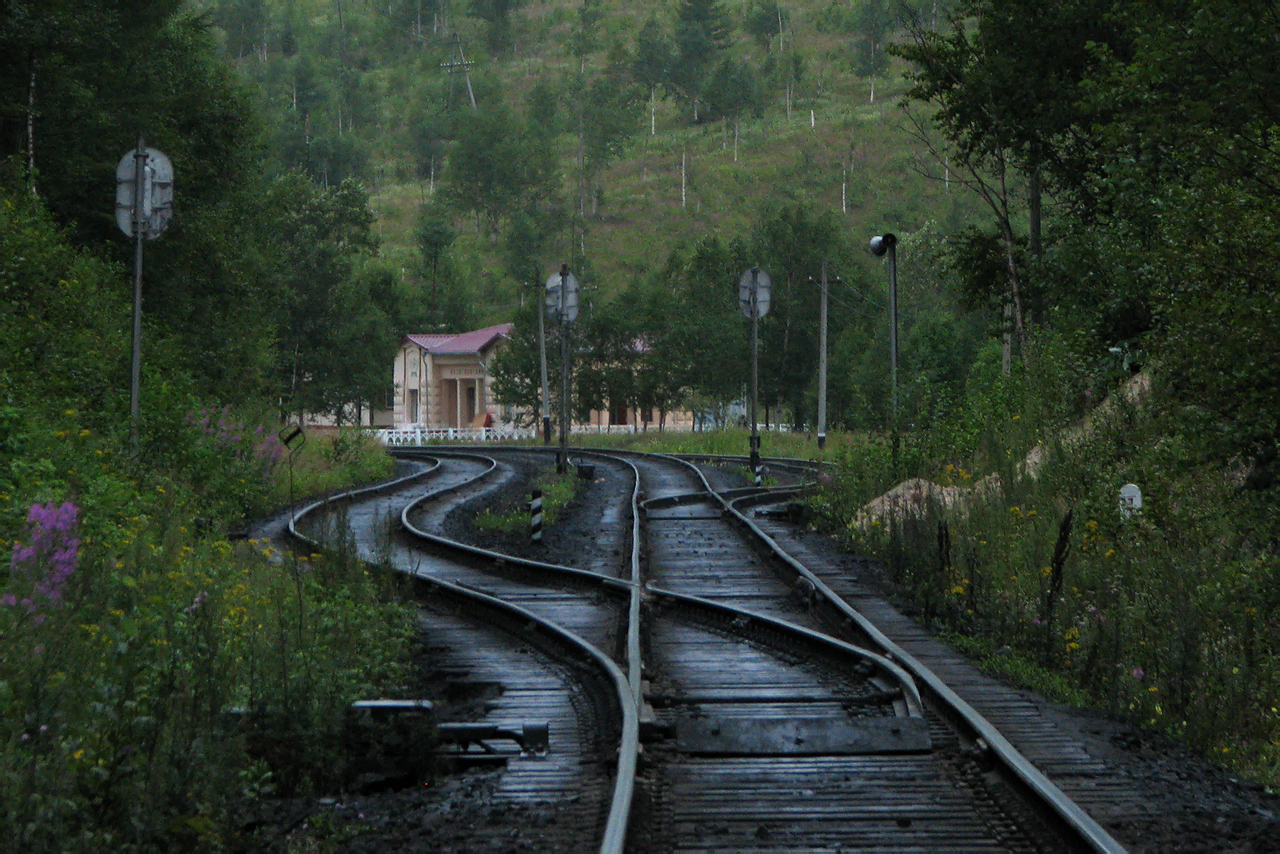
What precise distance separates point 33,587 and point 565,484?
26.5 m

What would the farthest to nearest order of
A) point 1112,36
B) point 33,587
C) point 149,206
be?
point 1112,36 → point 149,206 → point 33,587

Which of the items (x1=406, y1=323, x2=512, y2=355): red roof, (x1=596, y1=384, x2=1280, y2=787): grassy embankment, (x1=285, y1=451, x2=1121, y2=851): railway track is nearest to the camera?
(x1=285, y1=451, x2=1121, y2=851): railway track

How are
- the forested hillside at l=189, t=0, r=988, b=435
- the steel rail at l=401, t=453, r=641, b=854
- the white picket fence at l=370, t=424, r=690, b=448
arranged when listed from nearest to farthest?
1. the steel rail at l=401, t=453, r=641, b=854
2. the forested hillside at l=189, t=0, r=988, b=435
3. the white picket fence at l=370, t=424, r=690, b=448

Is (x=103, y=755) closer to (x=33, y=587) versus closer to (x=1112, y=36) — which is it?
(x=33, y=587)

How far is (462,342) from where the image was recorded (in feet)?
284

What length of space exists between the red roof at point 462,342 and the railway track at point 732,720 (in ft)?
217

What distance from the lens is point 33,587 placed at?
671cm

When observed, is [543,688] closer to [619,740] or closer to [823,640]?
[619,740]

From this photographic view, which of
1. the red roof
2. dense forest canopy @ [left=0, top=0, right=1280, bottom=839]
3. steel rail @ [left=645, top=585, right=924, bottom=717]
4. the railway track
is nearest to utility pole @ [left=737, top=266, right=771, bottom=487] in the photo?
dense forest canopy @ [left=0, top=0, right=1280, bottom=839]

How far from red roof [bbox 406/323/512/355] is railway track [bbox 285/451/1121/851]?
66.1m

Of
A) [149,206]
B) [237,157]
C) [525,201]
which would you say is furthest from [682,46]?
[149,206]

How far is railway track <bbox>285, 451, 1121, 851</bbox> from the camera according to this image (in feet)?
20.9

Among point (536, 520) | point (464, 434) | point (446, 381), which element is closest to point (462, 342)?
point (446, 381)

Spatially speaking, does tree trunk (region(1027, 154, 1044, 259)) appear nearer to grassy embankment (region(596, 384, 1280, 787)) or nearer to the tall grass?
grassy embankment (region(596, 384, 1280, 787))
